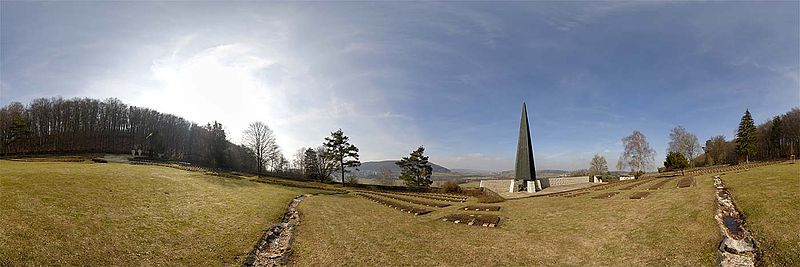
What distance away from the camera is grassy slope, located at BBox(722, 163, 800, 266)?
44.2 feet

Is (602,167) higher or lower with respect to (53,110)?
lower

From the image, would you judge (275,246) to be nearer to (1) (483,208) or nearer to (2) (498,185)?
(1) (483,208)

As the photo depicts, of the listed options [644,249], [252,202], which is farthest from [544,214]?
[252,202]

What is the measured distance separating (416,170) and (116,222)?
201 ft

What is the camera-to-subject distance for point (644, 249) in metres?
15.5

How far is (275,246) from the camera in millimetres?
19797

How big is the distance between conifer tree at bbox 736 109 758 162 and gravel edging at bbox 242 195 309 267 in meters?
95.4

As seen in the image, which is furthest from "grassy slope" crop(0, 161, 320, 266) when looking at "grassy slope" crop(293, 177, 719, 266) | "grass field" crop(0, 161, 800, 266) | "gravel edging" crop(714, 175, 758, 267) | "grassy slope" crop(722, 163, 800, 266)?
"grassy slope" crop(722, 163, 800, 266)

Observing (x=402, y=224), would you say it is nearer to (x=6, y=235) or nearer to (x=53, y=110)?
(x=6, y=235)

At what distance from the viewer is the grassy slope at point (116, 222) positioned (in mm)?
14477

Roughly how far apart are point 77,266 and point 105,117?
11910cm

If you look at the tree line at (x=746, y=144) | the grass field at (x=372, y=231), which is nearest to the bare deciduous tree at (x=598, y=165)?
the tree line at (x=746, y=144)

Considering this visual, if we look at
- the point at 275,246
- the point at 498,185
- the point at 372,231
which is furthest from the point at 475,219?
the point at 498,185

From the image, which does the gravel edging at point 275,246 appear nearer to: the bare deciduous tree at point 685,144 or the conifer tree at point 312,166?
the conifer tree at point 312,166
